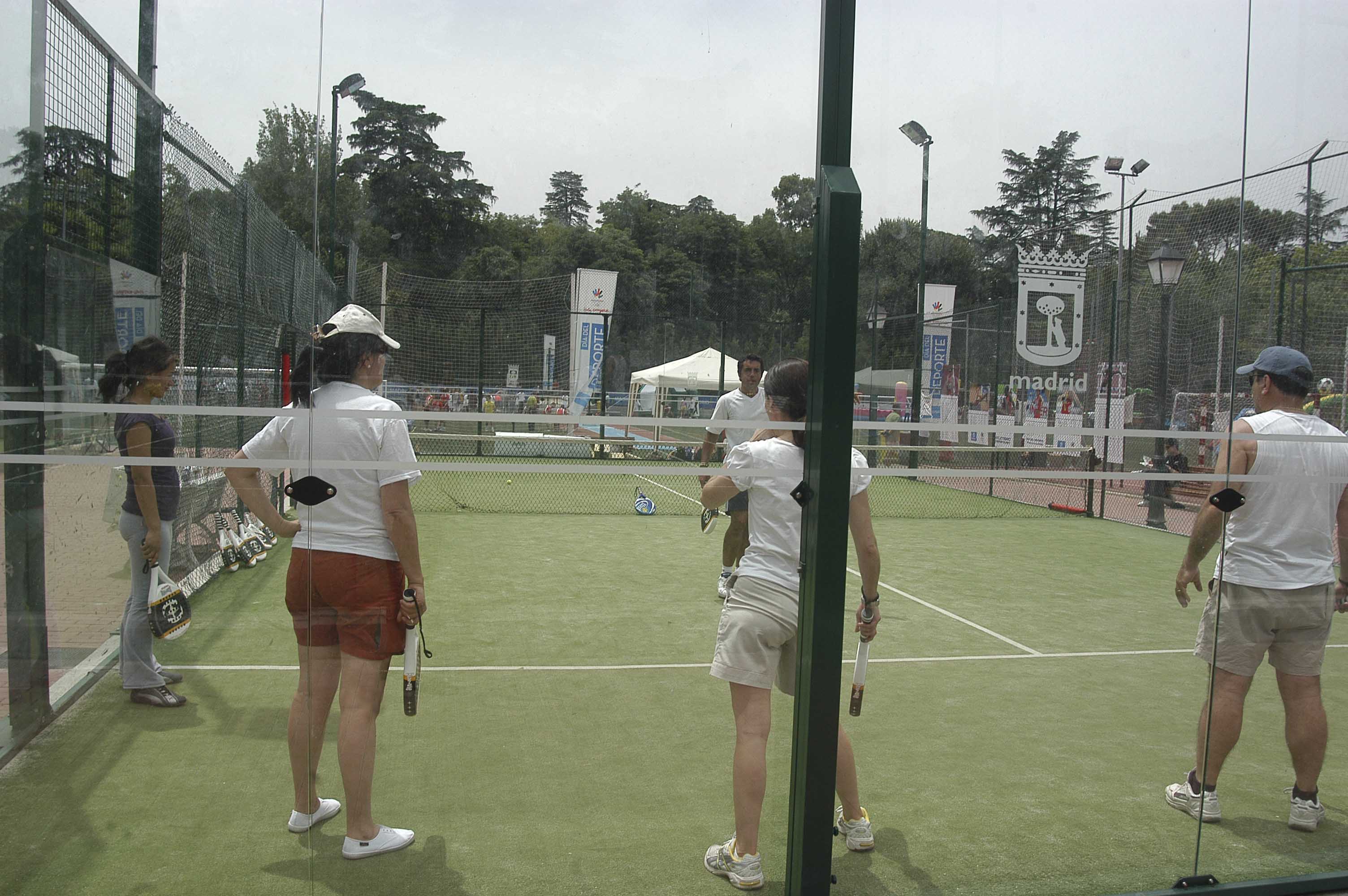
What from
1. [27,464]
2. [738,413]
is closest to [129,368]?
[27,464]

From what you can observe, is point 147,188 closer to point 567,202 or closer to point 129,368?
point 129,368

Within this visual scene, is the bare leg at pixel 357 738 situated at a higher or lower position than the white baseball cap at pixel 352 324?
lower

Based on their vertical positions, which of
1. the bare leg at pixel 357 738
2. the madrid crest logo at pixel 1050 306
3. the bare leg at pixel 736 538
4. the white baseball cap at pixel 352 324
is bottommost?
the bare leg at pixel 357 738

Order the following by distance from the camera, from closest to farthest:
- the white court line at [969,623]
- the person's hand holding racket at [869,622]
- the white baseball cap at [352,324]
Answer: the white baseball cap at [352,324], the person's hand holding racket at [869,622], the white court line at [969,623]

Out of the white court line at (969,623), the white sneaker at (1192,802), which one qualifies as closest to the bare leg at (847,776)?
the white court line at (969,623)

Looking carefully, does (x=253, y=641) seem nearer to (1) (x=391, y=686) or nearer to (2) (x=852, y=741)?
(1) (x=391, y=686)

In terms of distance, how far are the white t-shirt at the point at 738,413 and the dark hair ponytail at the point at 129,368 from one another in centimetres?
147

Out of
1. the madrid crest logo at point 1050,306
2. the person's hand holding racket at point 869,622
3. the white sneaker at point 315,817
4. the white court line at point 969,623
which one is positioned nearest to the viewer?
the white sneaker at point 315,817

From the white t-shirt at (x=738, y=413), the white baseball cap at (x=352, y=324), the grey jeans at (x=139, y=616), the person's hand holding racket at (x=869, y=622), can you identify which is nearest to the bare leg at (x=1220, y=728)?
the person's hand holding racket at (x=869, y=622)

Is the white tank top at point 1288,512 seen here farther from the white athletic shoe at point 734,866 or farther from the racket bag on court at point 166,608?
the racket bag on court at point 166,608

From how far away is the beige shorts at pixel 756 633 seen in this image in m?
2.73

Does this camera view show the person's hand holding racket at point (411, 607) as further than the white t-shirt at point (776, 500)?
No

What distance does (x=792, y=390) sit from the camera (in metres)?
2.75

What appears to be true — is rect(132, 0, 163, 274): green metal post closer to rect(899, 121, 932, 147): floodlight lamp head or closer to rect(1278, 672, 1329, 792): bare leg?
rect(899, 121, 932, 147): floodlight lamp head
